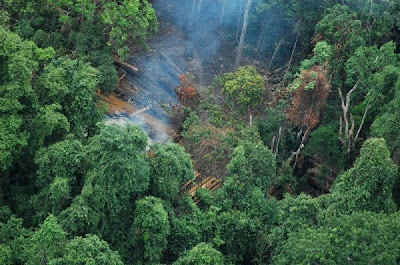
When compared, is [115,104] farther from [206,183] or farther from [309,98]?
[309,98]

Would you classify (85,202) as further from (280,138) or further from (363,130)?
(363,130)

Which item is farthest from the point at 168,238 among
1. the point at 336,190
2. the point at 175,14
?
the point at 175,14

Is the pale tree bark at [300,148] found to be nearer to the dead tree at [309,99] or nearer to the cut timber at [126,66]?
the dead tree at [309,99]

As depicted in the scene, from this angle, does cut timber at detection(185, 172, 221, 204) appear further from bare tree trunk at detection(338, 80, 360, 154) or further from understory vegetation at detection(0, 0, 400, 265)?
bare tree trunk at detection(338, 80, 360, 154)

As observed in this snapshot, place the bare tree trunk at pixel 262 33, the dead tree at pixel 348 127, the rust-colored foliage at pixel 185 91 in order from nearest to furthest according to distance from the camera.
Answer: the dead tree at pixel 348 127 < the rust-colored foliage at pixel 185 91 < the bare tree trunk at pixel 262 33

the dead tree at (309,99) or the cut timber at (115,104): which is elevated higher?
the dead tree at (309,99)

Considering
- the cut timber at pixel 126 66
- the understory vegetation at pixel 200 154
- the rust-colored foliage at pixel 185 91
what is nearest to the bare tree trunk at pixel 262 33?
the understory vegetation at pixel 200 154

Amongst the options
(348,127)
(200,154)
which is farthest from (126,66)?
(348,127)
